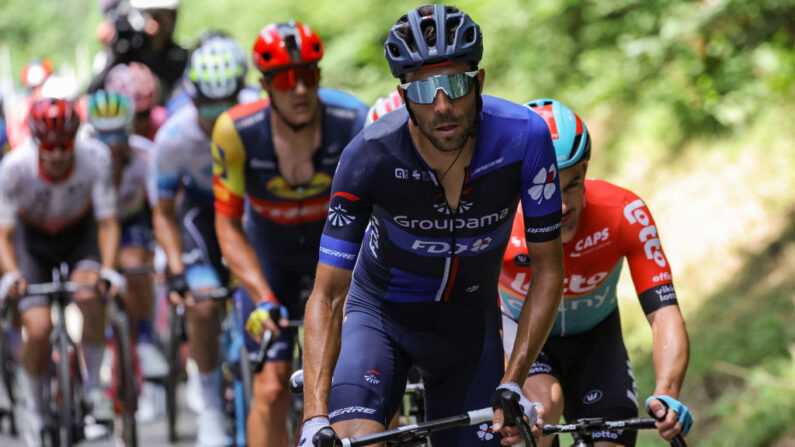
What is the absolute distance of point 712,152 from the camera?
38.7 feet

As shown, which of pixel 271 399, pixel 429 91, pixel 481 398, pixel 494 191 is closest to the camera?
pixel 429 91

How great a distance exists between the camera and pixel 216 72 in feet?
28.3

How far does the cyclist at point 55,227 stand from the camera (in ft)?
28.3

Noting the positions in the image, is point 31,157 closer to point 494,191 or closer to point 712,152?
point 494,191

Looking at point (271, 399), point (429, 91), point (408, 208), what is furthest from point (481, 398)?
point (271, 399)

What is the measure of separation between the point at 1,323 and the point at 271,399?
Answer: 4.06 meters

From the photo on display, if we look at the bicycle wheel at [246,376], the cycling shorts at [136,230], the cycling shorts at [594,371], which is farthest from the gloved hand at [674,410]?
the cycling shorts at [136,230]

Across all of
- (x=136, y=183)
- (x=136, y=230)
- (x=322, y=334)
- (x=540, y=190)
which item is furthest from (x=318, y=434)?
(x=136, y=230)

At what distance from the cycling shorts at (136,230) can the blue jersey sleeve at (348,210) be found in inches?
269

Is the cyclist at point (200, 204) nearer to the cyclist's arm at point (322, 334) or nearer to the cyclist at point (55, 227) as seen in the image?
the cyclist at point (55, 227)

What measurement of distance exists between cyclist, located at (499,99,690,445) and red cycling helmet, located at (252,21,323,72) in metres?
1.78

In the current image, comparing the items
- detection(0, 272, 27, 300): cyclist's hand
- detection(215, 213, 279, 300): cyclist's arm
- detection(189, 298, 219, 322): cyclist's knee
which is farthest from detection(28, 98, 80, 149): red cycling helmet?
detection(215, 213, 279, 300): cyclist's arm

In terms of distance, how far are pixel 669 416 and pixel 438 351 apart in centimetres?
94

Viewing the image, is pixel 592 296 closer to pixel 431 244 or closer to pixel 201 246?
pixel 431 244
